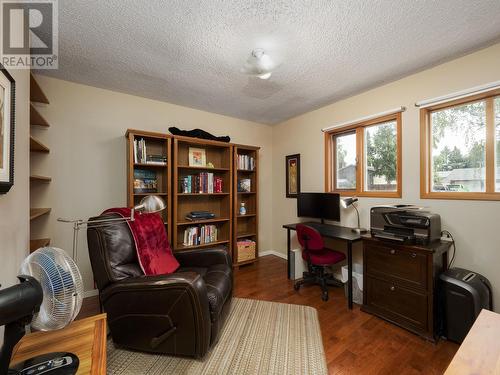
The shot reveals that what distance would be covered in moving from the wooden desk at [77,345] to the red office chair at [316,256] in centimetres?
191

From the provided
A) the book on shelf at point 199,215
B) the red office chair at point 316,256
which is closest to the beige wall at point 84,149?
the book on shelf at point 199,215

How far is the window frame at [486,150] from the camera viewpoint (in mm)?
1846

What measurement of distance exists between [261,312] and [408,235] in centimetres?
154

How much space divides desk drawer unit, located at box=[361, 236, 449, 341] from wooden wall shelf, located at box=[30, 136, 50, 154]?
3.17 metres

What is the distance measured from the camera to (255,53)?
184 centimetres

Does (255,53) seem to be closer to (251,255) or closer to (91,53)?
(91,53)

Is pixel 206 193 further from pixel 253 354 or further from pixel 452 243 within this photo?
pixel 452 243

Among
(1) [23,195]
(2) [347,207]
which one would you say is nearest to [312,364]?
(2) [347,207]

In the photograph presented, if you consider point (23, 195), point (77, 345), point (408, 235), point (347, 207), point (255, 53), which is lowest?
point (77, 345)

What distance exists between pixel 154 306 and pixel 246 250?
1.97 metres

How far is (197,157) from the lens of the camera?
307 centimetres

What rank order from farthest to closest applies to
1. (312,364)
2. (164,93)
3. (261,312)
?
1. (164,93)
2. (261,312)
3. (312,364)

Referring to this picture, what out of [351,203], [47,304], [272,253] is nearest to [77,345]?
[47,304]

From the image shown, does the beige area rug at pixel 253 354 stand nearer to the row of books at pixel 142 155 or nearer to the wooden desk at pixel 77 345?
the wooden desk at pixel 77 345
